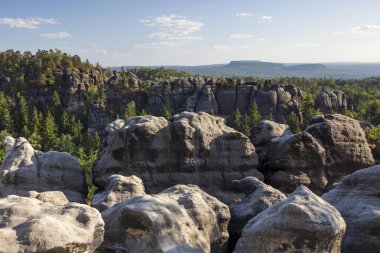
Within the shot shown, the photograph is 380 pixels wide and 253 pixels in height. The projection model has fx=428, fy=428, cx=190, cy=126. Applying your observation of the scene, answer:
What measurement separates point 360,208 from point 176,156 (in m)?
14.1

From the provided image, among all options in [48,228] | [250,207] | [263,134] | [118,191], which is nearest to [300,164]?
[263,134]

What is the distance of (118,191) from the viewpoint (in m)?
23.6

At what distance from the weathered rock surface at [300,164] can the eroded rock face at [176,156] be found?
64.5 inches

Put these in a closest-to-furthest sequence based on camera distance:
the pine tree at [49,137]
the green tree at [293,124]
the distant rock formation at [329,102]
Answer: the pine tree at [49,137]
the green tree at [293,124]
the distant rock formation at [329,102]

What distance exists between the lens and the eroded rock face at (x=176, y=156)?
29.8 m

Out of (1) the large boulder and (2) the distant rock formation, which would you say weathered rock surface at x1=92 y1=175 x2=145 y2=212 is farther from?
(2) the distant rock formation

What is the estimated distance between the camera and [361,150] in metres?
32.0

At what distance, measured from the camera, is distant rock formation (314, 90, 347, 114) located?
125 metres

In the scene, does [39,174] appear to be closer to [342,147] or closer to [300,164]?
[300,164]

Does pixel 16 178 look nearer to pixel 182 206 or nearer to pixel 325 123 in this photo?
pixel 182 206

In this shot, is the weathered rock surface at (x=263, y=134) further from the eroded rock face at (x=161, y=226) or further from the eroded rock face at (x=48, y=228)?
the eroded rock face at (x=48, y=228)

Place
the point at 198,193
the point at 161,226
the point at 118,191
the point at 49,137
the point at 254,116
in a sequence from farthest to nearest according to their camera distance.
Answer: the point at 254,116
the point at 49,137
the point at 118,191
the point at 198,193
the point at 161,226

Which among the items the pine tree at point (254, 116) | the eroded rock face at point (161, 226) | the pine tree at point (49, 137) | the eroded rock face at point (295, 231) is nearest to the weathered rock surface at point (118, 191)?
the eroded rock face at point (161, 226)

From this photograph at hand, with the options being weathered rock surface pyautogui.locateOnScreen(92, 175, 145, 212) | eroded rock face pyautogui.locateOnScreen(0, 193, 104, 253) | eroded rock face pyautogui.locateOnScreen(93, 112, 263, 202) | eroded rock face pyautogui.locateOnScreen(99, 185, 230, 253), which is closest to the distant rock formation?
eroded rock face pyautogui.locateOnScreen(93, 112, 263, 202)
